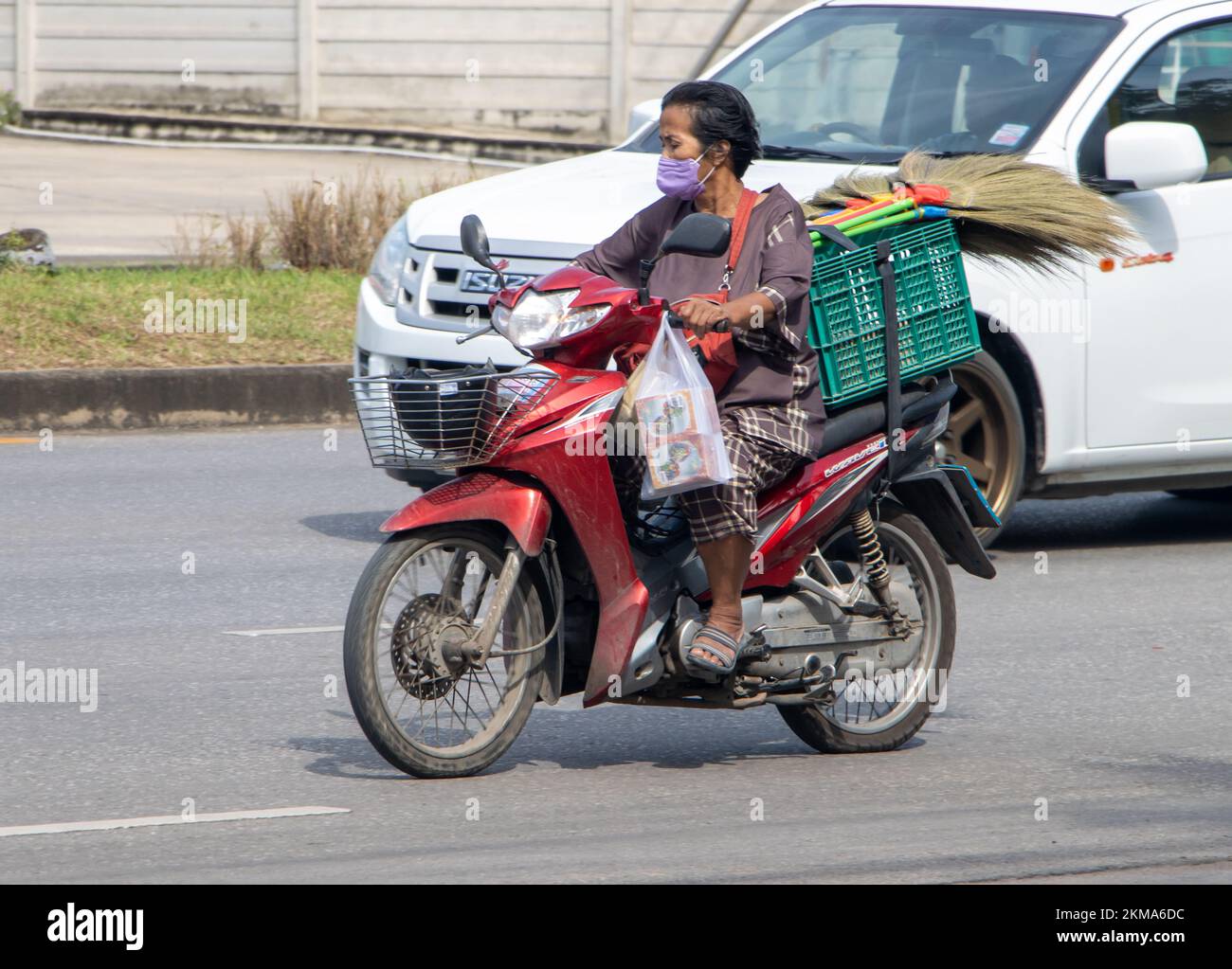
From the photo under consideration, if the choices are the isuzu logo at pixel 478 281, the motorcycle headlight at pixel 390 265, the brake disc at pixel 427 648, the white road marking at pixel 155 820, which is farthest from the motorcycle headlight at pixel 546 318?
the motorcycle headlight at pixel 390 265

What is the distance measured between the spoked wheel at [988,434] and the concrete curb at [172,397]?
177 inches

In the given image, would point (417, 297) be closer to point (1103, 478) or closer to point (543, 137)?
point (1103, 478)

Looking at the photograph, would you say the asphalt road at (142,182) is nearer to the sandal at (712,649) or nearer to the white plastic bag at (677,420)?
the sandal at (712,649)

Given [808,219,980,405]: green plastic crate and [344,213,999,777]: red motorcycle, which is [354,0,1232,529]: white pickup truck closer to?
[808,219,980,405]: green plastic crate

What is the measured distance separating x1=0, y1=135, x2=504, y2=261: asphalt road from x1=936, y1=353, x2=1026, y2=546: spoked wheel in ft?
28.1

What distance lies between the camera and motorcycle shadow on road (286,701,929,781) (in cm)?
585

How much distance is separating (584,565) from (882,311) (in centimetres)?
107

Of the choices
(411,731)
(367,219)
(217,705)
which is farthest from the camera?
(367,219)

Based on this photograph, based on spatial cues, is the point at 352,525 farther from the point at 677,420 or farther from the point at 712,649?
the point at 677,420

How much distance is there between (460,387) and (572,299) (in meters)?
0.35

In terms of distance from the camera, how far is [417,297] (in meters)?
8.80

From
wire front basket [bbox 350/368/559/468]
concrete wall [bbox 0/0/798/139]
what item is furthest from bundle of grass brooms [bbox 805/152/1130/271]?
concrete wall [bbox 0/0/798/139]
